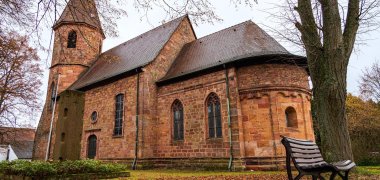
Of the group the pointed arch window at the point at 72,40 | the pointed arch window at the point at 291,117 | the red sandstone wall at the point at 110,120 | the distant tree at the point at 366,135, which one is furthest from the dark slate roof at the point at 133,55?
the distant tree at the point at 366,135

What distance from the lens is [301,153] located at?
Answer: 4.67 meters

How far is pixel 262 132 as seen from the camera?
11.9 meters

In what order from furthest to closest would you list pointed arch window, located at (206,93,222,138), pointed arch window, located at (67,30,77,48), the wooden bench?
pointed arch window, located at (67,30,77,48) → pointed arch window, located at (206,93,222,138) → the wooden bench

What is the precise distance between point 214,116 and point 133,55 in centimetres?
815

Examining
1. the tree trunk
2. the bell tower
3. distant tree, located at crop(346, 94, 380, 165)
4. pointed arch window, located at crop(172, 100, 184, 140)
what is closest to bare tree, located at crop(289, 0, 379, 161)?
the tree trunk

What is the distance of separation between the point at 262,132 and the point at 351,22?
635 centimetres

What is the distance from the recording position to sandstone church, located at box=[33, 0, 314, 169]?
1174 cm

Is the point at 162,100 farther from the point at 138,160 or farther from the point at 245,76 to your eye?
the point at 245,76

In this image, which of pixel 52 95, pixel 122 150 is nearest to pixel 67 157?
pixel 122 150

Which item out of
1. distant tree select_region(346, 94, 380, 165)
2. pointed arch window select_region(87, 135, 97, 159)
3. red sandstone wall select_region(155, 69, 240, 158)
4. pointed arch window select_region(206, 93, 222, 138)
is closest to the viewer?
red sandstone wall select_region(155, 69, 240, 158)

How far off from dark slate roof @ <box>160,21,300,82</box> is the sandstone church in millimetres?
63

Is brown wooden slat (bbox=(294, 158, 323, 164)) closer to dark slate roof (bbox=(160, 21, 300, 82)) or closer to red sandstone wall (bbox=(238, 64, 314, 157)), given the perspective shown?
red sandstone wall (bbox=(238, 64, 314, 157))

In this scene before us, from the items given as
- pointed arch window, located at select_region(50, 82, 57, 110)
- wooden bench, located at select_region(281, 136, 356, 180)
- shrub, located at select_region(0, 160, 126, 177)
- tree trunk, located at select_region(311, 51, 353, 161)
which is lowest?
shrub, located at select_region(0, 160, 126, 177)

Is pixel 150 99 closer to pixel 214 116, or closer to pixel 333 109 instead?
pixel 214 116
